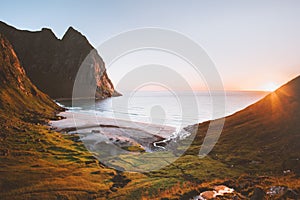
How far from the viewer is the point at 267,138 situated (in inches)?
2056

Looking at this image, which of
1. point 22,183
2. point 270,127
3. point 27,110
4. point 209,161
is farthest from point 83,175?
point 27,110

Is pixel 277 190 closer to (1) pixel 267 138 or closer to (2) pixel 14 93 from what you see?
(1) pixel 267 138

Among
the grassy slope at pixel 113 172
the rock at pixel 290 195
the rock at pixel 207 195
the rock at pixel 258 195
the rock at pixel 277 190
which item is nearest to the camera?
the rock at pixel 290 195

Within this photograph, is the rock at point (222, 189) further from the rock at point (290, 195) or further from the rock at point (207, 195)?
the rock at point (290, 195)

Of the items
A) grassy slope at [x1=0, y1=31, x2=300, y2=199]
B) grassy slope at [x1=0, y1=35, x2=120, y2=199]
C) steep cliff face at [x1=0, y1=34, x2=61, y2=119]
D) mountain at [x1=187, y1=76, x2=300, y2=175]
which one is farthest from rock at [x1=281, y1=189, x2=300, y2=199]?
steep cliff face at [x1=0, y1=34, x2=61, y2=119]

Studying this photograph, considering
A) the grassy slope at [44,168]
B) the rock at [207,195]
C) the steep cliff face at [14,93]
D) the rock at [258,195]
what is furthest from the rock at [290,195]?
the steep cliff face at [14,93]

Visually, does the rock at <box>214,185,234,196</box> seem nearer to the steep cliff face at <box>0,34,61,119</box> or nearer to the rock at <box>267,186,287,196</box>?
the rock at <box>267,186,287,196</box>

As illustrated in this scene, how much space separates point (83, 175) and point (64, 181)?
432cm

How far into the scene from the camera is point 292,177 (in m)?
30.0

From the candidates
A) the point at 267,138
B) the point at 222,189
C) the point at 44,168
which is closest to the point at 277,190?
the point at 222,189

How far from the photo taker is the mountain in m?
39.5

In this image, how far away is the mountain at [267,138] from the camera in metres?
39.5

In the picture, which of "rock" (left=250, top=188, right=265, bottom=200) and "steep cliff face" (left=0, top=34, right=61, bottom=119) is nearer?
"rock" (left=250, top=188, right=265, bottom=200)

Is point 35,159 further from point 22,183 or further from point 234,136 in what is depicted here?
point 234,136
